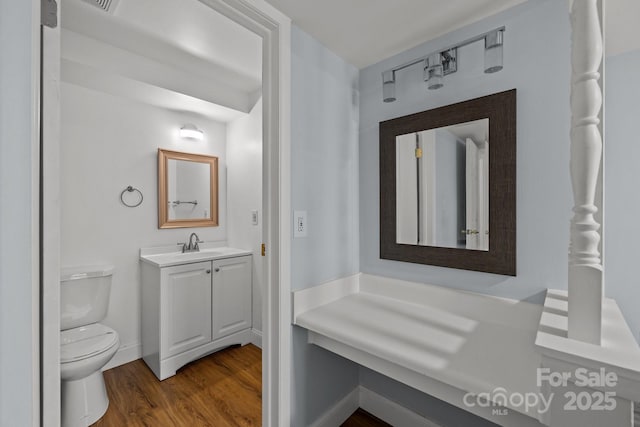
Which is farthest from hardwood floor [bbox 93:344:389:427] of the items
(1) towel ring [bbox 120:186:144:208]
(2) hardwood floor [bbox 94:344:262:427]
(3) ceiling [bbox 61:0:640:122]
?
(3) ceiling [bbox 61:0:640:122]

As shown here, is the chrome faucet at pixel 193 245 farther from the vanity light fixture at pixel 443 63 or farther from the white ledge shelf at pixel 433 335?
the vanity light fixture at pixel 443 63

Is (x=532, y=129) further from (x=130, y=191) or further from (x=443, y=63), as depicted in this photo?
(x=130, y=191)

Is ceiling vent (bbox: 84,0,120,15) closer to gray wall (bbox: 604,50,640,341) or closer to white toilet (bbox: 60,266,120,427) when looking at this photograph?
white toilet (bbox: 60,266,120,427)

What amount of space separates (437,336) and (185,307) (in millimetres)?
1881

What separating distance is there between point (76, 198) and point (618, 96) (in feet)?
10.6

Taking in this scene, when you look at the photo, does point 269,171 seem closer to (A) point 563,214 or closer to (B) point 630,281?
(A) point 563,214

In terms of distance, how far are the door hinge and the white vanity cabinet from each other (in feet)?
5.46

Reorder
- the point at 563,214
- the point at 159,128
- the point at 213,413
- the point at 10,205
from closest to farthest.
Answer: the point at 10,205 → the point at 563,214 → the point at 213,413 → the point at 159,128

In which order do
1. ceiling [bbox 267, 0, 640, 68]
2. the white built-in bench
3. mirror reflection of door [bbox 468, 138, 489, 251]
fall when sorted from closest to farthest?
the white built-in bench, ceiling [bbox 267, 0, 640, 68], mirror reflection of door [bbox 468, 138, 489, 251]

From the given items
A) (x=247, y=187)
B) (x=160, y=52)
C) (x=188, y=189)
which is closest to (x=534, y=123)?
(x=247, y=187)

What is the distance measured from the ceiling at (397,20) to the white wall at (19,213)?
0.93 metres

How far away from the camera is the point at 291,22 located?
1461 mm

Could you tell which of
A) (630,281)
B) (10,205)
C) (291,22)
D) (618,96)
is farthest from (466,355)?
(291,22)

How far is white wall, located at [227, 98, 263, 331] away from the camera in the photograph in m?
2.70
